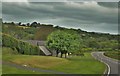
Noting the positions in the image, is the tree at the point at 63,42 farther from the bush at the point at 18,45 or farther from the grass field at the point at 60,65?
the grass field at the point at 60,65

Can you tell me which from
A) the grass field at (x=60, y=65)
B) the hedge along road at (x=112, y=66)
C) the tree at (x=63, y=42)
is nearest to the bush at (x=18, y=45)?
the tree at (x=63, y=42)

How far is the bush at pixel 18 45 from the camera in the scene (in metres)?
88.2

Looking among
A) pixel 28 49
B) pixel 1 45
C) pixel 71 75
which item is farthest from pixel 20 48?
pixel 71 75

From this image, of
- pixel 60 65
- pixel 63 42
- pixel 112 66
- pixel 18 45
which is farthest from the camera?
pixel 63 42

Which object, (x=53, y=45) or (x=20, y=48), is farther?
(x=53, y=45)

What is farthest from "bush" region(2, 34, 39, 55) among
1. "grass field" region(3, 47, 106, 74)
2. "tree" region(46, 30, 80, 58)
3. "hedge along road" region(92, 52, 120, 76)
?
"hedge along road" region(92, 52, 120, 76)

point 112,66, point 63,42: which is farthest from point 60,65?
point 63,42

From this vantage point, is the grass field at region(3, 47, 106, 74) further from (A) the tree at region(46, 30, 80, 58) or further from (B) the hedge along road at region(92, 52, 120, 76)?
(A) the tree at region(46, 30, 80, 58)

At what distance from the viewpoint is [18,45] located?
92312 mm

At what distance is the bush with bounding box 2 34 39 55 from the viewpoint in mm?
88250

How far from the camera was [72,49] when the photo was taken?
103125 millimetres

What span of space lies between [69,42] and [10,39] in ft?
74.4

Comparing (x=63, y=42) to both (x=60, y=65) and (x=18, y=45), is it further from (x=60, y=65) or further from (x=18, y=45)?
(x=60, y=65)

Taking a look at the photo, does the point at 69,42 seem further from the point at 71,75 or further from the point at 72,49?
the point at 71,75
